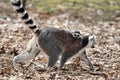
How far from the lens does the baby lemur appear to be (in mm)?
9109

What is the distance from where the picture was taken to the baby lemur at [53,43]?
9.11 m

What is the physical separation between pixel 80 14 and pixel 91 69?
33.9ft

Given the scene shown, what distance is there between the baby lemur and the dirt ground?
0.98 ft

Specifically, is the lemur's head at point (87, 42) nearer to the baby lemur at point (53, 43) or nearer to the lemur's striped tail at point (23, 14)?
the baby lemur at point (53, 43)

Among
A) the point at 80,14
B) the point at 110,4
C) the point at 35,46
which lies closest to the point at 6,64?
the point at 35,46

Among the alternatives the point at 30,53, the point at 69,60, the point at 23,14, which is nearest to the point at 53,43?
the point at 30,53

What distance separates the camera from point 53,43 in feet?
30.0

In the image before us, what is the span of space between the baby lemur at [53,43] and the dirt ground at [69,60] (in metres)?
0.30

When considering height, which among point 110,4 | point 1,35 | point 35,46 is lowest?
point 110,4

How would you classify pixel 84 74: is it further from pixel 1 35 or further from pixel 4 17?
pixel 4 17

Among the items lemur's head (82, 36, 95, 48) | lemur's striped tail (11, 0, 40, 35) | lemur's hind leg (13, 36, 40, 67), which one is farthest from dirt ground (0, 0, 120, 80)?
lemur's striped tail (11, 0, 40, 35)

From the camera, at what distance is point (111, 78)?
898cm

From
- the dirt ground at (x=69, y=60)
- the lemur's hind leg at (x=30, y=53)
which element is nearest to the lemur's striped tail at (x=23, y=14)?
the lemur's hind leg at (x=30, y=53)

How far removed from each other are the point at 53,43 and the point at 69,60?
1641 mm
